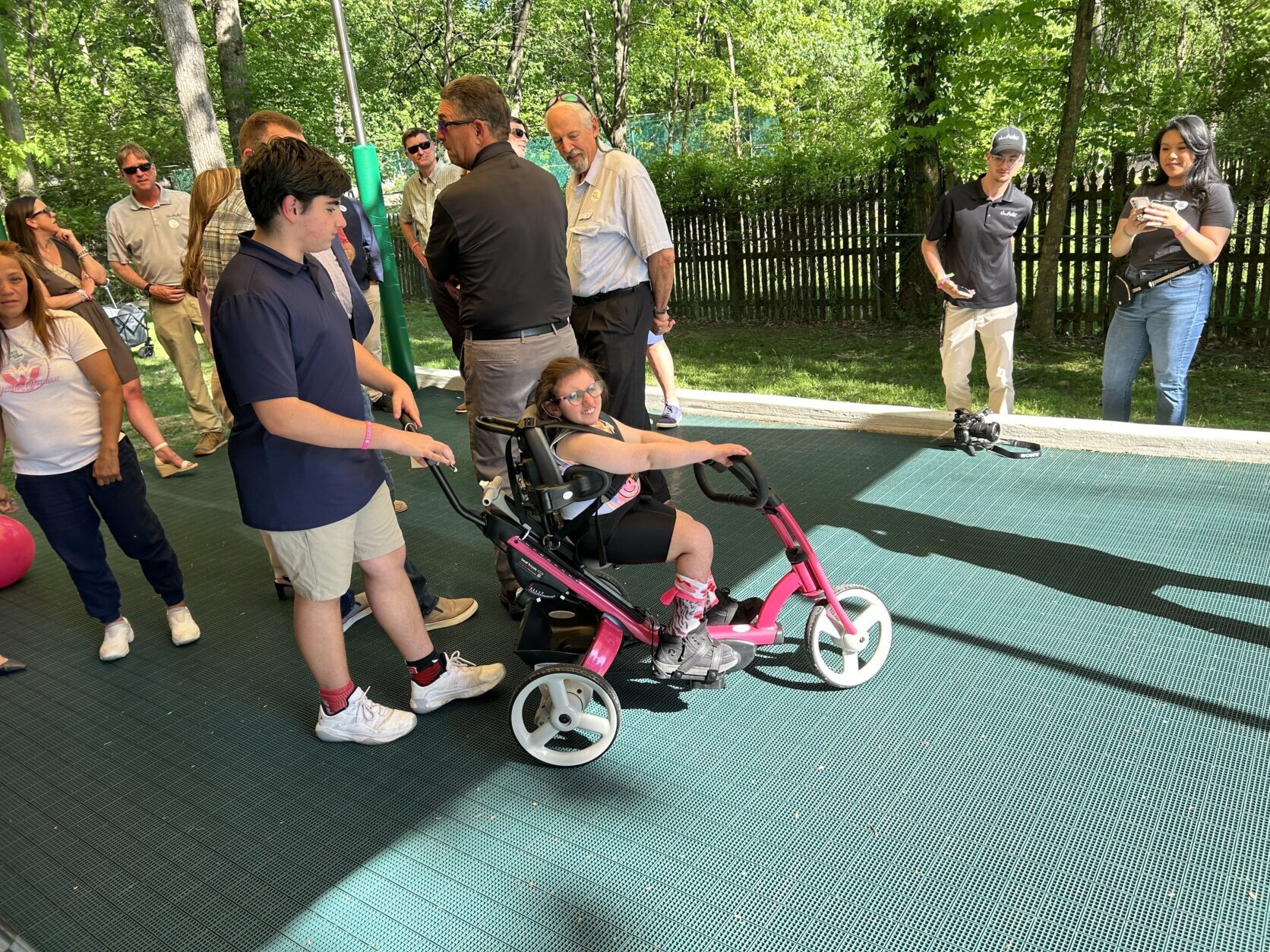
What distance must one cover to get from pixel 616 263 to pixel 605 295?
0.55 ft

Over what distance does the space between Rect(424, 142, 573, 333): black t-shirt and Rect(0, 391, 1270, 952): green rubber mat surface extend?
1.32 meters

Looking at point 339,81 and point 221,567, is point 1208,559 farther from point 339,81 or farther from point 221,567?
point 339,81

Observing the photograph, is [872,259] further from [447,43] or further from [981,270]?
[447,43]

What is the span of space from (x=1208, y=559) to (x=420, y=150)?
234 inches

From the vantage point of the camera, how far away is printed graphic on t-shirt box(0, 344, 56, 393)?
338 centimetres

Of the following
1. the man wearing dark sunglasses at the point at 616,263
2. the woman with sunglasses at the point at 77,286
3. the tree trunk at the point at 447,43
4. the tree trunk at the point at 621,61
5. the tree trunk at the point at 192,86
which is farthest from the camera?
the tree trunk at the point at 447,43

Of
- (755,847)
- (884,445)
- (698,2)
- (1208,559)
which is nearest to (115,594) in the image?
(755,847)

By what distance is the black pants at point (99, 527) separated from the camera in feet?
11.8

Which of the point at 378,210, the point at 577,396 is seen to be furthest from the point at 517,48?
the point at 577,396

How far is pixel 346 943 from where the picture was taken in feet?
7.35

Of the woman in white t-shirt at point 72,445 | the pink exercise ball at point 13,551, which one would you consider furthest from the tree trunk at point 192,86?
the woman in white t-shirt at point 72,445

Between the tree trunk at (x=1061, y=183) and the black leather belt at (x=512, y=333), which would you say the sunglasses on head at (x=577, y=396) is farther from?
the tree trunk at (x=1061, y=183)

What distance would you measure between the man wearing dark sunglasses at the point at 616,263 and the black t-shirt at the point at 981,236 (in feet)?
6.63

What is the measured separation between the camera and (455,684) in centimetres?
318
